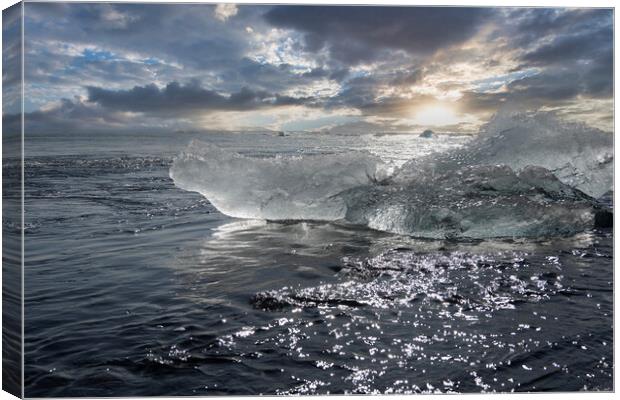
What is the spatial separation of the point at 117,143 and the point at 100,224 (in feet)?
7.97

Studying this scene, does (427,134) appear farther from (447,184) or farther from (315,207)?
(315,207)

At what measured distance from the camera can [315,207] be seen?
7.33 m

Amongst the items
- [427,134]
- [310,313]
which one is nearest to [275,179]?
[427,134]

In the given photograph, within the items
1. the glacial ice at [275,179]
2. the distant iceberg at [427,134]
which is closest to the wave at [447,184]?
the glacial ice at [275,179]

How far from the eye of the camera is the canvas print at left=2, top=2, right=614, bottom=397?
3.31 metres

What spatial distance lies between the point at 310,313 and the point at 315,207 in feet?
11.8

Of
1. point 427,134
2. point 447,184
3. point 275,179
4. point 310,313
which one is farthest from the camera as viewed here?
point 275,179

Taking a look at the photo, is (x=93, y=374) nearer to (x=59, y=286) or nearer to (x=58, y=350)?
(x=58, y=350)

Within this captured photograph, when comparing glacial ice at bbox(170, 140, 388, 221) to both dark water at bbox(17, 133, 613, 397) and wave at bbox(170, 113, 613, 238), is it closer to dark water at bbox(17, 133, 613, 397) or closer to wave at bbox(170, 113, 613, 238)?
wave at bbox(170, 113, 613, 238)

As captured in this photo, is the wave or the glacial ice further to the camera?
the glacial ice

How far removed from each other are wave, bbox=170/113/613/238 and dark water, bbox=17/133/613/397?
51cm

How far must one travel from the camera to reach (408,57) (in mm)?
5398

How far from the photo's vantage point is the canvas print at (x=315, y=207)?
10.8 ft

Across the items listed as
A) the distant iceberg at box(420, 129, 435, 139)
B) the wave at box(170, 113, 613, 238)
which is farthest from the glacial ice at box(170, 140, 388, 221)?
the distant iceberg at box(420, 129, 435, 139)
